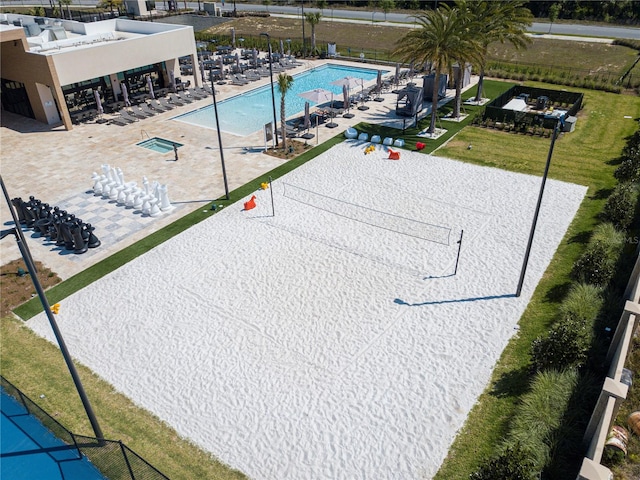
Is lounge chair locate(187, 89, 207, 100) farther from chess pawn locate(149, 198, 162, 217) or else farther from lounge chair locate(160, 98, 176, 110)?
chess pawn locate(149, 198, 162, 217)

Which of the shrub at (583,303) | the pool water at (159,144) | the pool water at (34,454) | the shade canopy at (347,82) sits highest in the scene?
the shade canopy at (347,82)

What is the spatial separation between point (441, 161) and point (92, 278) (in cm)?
1921

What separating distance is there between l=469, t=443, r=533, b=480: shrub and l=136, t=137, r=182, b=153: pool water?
83.5ft

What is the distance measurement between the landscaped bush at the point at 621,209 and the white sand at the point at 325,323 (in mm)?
1843

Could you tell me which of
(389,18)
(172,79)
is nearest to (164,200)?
(172,79)

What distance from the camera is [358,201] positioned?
23391 mm

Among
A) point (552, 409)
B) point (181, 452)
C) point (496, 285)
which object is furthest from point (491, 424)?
Result: point (181, 452)

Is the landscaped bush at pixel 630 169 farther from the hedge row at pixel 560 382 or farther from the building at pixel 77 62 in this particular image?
the building at pixel 77 62

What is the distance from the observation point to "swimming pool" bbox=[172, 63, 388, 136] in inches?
1345

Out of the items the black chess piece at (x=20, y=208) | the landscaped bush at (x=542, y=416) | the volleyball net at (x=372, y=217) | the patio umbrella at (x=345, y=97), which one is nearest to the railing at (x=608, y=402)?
the landscaped bush at (x=542, y=416)

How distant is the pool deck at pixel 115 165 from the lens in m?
21.5

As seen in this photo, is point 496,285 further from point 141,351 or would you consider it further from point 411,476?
point 141,351

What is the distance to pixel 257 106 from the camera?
123 feet

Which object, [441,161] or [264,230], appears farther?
[441,161]
